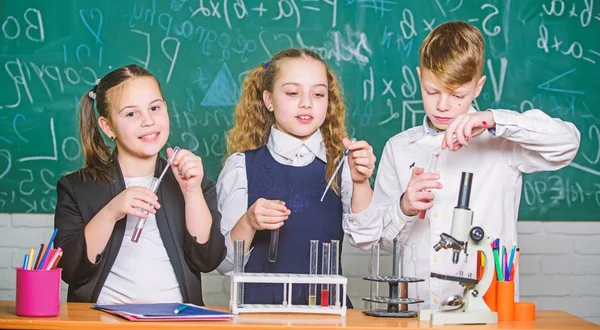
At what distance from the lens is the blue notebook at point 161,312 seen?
5.82 ft

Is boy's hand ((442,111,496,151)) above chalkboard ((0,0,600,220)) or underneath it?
underneath

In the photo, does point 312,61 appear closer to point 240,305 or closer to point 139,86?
point 139,86

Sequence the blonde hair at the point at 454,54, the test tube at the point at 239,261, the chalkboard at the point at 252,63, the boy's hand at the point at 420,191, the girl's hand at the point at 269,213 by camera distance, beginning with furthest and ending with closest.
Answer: the chalkboard at the point at 252,63 < the blonde hair at the point at 454,54 < the girl's hand at the point at 269,213 < the boy's hand at the point at 420,191 < the test tube at the point at 239,261

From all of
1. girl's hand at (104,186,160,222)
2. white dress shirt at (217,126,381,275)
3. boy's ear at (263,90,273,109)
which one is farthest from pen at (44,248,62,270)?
boy's ear at (263,90,273,109)

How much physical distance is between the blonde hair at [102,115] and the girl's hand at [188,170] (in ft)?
0.77

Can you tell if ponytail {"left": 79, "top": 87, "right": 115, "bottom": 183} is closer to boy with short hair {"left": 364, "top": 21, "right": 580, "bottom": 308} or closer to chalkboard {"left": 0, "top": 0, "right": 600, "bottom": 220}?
boy with short hair {"left": 364, "top": 21, "right": 580, "bottom": 308}

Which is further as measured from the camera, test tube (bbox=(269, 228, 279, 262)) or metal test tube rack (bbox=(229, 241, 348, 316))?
test tube (bbox=(269, 228, 279, 262))

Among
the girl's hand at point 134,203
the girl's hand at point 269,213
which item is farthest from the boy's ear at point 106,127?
the girl's hand at point 269,213

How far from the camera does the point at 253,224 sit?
229 cm

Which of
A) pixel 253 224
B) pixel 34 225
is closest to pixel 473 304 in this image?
pixel 253 224

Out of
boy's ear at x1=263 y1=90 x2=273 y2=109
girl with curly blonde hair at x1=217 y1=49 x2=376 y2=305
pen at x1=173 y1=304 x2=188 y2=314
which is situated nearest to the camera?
pen at x1=173 y1=304 x2=188 y2=314

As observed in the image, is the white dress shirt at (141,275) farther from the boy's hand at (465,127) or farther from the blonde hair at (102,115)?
the boy's hand at (465,127)

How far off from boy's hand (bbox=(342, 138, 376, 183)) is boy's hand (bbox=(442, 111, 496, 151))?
200 mm

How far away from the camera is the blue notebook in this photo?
177 centimetres
